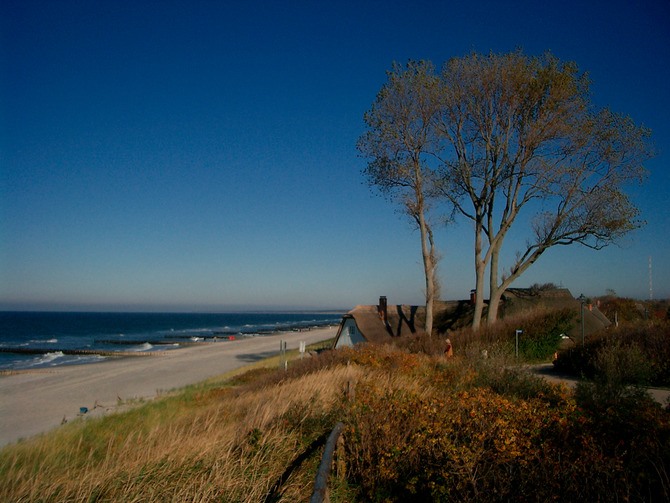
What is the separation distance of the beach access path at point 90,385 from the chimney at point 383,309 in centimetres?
1207

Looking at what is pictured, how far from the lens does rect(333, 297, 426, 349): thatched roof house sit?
2809 cm

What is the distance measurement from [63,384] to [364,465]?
29.0 metres

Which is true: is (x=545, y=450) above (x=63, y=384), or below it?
above

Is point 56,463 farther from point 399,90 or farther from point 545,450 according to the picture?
point 399,90

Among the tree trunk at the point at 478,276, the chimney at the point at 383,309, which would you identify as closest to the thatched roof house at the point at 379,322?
the chimney at the point at 383,309

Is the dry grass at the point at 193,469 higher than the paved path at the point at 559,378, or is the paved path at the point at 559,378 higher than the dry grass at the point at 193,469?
the dry grass at the point at 193,469

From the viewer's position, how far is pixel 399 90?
62.5 feet

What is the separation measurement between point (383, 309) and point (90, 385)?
18.9 metres

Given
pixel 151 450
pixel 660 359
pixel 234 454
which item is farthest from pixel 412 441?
pixel 660 359

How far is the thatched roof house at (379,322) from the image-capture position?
1106 inches

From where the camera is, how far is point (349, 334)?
30562 mm

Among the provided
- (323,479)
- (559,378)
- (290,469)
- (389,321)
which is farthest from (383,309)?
(323,479)

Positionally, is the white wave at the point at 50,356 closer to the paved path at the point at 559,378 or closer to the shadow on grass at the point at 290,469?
the paved path at the point at 559,378

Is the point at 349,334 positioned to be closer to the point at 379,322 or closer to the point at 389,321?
the point at 379,322
